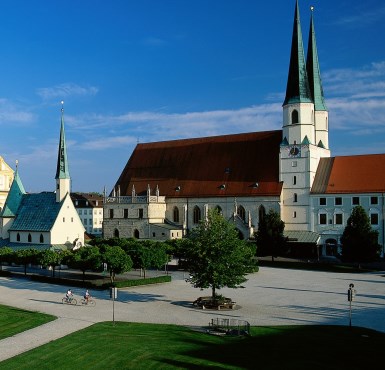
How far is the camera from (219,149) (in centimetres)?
8356

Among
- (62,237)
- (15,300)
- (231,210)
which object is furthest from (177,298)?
(231,210)

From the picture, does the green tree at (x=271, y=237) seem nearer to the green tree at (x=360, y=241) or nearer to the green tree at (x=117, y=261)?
the green tree at (x=360, y=241)

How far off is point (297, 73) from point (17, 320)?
2173 inches

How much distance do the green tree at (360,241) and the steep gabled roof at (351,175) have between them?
38.9 ft

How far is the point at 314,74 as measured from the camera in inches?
3095

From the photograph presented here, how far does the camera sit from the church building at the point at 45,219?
6744 cm

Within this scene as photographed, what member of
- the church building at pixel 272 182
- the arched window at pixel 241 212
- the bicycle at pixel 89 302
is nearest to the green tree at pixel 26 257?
the bicycle at pixel 89 302

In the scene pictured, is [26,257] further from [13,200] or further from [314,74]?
[314,74]

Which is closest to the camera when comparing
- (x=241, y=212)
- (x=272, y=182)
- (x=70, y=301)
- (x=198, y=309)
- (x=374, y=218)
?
(x=198, y=309)

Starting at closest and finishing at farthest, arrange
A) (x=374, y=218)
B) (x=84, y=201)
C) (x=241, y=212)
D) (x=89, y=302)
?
(x=89, y=302) → (x=374, y=218) → (x=241, y=212) → (x=84, y=201)

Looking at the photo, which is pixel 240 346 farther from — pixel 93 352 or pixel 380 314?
pixel 380 314

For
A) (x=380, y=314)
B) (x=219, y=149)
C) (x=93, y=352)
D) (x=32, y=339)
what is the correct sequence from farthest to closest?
(x=219, y=149)
(x=380, y=314)
(x=32, y=339)
(x=93, y=352)

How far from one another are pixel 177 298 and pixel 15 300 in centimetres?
1243

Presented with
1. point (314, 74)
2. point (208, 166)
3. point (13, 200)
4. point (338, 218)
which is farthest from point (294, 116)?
point (13, 200)
